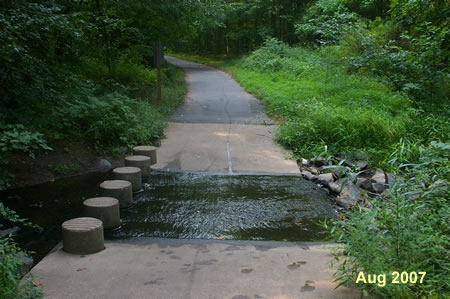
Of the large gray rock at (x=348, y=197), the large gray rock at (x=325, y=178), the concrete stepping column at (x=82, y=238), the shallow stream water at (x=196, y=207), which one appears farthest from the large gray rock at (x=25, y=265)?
the large gray rock at (x=325, y=178)

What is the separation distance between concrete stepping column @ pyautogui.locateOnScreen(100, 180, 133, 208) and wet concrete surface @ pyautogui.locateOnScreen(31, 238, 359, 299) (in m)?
1.16

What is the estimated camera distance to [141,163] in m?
6.75

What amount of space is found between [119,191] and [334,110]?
19.4 feet

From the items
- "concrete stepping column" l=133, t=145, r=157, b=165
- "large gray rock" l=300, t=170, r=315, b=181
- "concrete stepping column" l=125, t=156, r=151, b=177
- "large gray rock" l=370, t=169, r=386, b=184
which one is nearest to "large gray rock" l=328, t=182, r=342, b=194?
"large gray rock" l=300, t=170, r=315, b=181

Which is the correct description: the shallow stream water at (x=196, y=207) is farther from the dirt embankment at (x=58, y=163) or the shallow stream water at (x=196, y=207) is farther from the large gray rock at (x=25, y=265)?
the large gray rock at (x=25, y=265)

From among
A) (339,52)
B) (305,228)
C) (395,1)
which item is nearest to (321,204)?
(305,228)

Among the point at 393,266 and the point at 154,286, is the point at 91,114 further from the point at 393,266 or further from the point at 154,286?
the point at 393,266

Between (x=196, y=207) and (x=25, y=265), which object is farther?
(x=196, y=207)

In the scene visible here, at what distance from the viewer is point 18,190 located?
6012mm

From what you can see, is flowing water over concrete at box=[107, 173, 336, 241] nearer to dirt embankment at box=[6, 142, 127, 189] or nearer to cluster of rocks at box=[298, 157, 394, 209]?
cluster of rocks at box=[298, 157, 394, 209]

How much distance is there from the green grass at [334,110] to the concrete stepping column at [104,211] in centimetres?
410

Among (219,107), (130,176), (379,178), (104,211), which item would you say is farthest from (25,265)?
(219,107)

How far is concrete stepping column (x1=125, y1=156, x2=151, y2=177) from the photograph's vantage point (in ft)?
22.1

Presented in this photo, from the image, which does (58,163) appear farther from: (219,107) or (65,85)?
(219,107)
